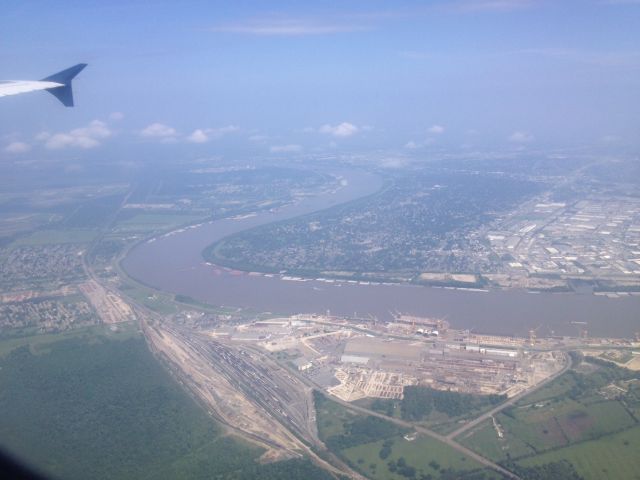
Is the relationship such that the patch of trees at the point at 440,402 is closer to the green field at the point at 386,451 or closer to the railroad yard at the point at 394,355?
the railroad yard at the point at 394,355

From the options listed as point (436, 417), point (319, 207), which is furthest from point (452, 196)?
point (436, 417)

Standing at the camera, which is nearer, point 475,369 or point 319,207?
point 475,369

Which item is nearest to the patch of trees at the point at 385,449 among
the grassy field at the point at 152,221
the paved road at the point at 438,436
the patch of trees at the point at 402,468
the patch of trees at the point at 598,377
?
the patch of trees at the point at 402,468

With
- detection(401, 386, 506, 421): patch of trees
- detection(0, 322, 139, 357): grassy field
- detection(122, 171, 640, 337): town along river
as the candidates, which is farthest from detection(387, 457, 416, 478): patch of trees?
detection(0, 322, 139, 357): grassy field

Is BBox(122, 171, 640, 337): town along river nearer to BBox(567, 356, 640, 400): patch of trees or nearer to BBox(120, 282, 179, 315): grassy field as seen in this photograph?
BBox(120, 282, 179, 315): grassy field

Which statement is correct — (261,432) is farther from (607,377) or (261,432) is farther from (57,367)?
(607,377)

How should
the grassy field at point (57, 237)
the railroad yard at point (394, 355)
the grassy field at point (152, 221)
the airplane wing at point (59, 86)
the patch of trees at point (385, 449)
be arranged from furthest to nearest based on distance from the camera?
the grassy field at point (152, 221) → the grassy field at point (57, 237) → the railroad yard at point (394, 355) → the patch of trees at point (385, 449) → the airplane wing at point (59, 86)

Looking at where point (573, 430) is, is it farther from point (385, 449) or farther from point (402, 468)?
point (385, 449)
